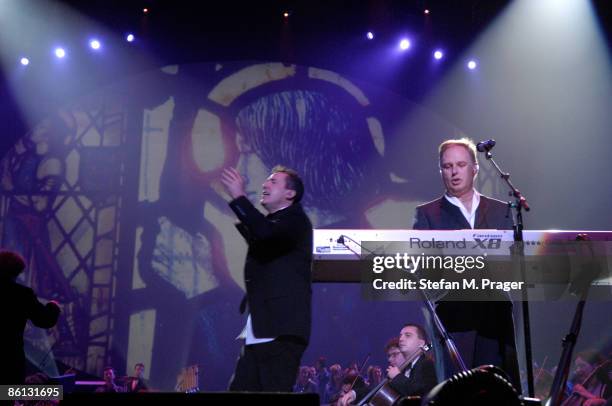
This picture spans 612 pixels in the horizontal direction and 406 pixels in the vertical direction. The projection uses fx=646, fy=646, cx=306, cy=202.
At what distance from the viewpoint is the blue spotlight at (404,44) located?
7141 mm

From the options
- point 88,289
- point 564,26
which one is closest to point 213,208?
point 88,289

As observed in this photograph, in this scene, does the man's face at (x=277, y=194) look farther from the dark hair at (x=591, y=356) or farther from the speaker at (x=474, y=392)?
the dark hair at (x=591, y=356)

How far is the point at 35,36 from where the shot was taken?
711 cm

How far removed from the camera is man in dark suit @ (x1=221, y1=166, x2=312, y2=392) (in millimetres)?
3115

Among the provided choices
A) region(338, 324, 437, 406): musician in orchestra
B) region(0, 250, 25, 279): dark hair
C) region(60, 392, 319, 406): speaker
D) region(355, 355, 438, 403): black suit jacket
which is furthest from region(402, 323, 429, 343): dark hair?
region(60, 392, 319, 406): speaker

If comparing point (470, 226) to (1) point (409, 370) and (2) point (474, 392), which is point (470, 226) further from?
(2) point (474, 392)

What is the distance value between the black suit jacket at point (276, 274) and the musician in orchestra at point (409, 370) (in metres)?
1.95

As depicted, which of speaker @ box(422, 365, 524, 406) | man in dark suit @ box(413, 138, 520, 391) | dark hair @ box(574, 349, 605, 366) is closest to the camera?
speaker @ box(422, 365, 524, 406)

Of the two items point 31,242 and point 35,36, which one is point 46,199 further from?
point 35,36

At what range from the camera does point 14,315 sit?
3816 millimetres

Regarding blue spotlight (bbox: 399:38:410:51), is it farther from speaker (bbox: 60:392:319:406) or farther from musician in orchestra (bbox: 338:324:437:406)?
speaker (bbox: 60:392:319:406)

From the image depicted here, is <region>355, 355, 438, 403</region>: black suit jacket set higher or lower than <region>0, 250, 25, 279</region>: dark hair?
lower

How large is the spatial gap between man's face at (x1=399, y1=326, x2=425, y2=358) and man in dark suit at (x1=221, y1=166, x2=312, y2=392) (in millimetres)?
3566

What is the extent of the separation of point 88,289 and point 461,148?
4334 mm
